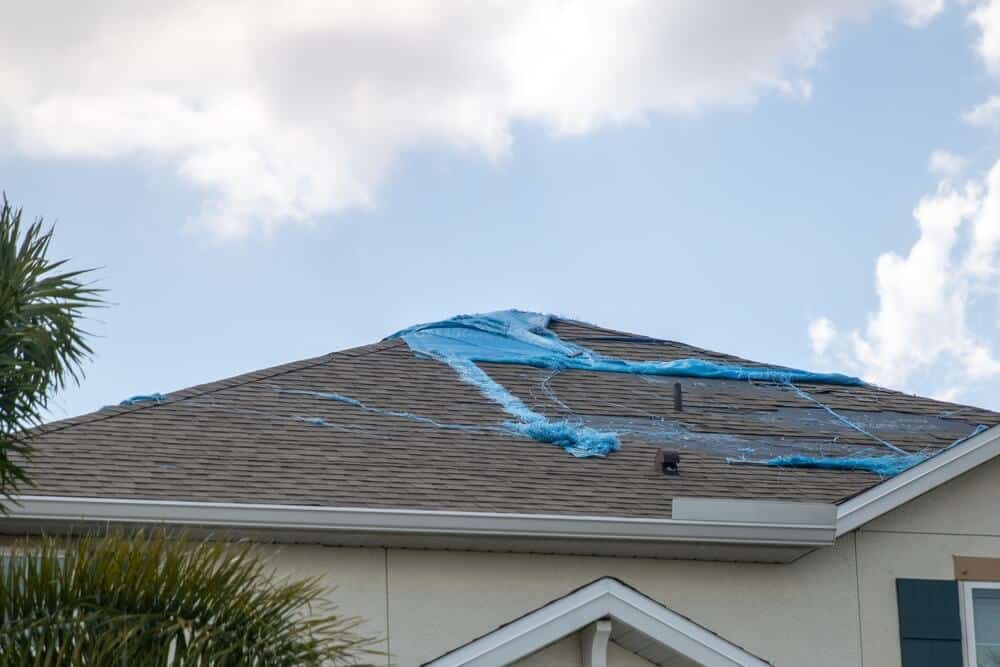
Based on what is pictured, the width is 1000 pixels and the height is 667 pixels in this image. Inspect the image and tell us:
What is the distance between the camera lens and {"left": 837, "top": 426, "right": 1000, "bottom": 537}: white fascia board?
10.7 m

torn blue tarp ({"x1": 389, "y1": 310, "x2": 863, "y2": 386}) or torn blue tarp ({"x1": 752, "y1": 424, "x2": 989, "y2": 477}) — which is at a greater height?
torn blue tarp ({"x1": 389, "y1": 310, "x2": 863, "y2": 386})

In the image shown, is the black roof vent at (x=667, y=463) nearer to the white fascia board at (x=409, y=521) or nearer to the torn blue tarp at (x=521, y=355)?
the white fascia board at (x=409, y=521)

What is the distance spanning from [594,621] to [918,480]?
3.11m

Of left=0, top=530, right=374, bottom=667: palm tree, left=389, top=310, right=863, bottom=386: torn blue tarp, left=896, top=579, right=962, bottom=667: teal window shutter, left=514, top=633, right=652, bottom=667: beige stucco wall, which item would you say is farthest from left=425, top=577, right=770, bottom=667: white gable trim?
left=389, top=310, right=863, bottom=386: torn blue tarp

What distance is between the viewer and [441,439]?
39.0ft

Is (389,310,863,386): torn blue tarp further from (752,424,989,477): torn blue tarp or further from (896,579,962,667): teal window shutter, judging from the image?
(896,579,962,667): teal window shutter

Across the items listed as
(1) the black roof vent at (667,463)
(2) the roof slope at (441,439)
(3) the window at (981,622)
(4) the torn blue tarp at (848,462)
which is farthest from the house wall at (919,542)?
(1) the black roof vent at (667,463)

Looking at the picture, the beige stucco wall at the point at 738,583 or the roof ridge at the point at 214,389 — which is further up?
the roof ridge at the point at 214,389

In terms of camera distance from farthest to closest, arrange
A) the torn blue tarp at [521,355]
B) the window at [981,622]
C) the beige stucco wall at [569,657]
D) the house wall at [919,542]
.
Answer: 1. the torn blue tarp at [521,355]
2. the house wall at [919,542]
3. the window at [981,622]
4. the beige stucco wall at [569,657]

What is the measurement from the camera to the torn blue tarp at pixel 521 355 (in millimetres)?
13849

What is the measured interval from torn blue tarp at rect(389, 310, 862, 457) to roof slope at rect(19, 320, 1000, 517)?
0.12 metres

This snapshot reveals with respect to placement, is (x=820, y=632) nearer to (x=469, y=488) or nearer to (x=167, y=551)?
(x=469, y=488)

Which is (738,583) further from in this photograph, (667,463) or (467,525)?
(467,525)

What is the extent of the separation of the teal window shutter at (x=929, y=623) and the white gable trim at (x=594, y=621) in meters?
1.83
